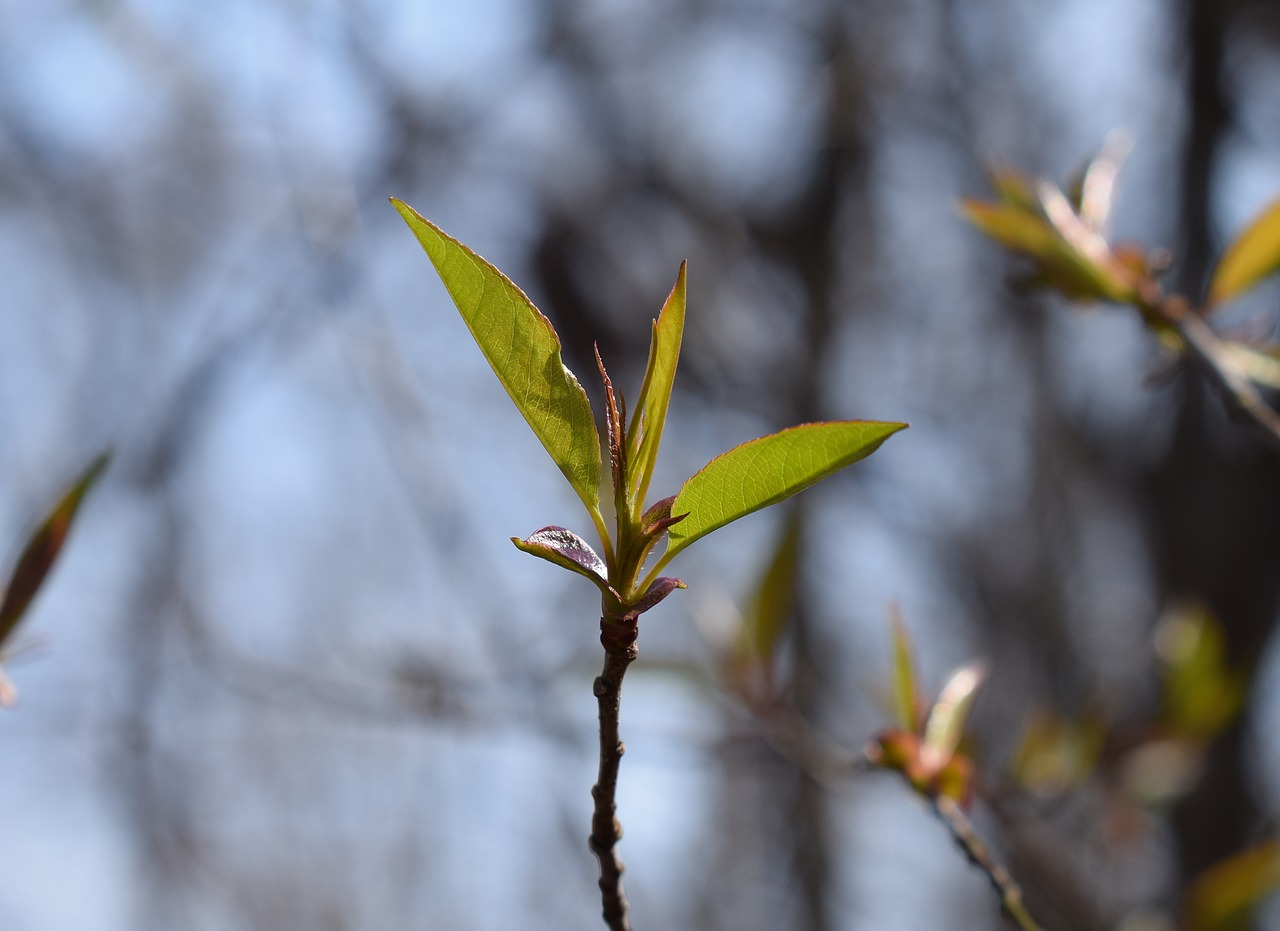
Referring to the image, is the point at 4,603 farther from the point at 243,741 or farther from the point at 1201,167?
the point at 243,741

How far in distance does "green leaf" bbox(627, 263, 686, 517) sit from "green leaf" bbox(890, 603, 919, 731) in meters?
0.38

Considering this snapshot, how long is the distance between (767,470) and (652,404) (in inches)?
3.5

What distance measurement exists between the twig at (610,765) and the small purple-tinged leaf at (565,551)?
3 cm

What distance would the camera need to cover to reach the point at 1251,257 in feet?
2.97

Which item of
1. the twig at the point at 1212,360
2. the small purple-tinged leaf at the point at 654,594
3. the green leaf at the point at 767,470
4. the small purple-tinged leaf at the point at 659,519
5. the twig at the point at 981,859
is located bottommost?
the twig at the point at 981,859

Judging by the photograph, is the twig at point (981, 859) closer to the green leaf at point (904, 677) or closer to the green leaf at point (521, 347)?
the green leaf at point (904, 677)

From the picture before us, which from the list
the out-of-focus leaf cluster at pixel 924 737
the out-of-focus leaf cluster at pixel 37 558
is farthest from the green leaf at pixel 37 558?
the out-of-focus leaf cluster at pixel 924 737

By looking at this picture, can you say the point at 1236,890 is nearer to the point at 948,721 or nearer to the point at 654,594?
the point at 948,721

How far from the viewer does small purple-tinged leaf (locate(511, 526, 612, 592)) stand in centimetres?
44

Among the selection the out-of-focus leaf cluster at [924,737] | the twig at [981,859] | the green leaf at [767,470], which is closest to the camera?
the green leaf at [767,470]

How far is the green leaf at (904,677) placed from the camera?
2.70ft

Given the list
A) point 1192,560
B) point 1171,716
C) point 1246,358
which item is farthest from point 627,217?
point 1246,358

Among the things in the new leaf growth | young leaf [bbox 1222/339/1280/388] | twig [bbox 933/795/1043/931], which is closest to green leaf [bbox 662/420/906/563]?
the new leaf growth

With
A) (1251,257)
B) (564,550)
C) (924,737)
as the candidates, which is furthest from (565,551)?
(1251,257)
